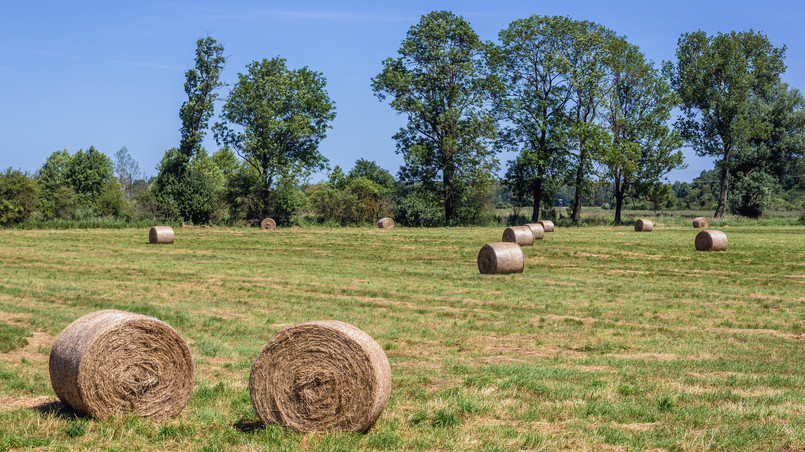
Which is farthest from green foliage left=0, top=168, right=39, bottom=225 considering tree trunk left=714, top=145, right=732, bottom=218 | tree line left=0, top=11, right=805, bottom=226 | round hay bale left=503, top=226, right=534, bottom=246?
tree trunk left=714, top=145, right=732, bottom=218

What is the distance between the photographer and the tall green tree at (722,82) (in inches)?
3088

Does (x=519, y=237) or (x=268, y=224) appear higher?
(x=268, y=224)

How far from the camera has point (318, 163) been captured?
77875mm

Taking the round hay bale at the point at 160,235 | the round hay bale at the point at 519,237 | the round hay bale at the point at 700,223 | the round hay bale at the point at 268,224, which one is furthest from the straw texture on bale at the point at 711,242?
the round hay bale at the point at 268,224

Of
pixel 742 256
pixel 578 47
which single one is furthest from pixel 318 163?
pixel 742 256

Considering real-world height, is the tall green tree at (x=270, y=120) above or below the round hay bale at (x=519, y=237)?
above

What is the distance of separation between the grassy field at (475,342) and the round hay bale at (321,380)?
0.87 feet

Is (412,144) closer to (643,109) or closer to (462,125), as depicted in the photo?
(462,125)

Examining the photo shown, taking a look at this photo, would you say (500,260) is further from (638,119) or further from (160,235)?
(638,119)

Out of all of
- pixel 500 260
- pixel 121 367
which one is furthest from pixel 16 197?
pixel 121 367

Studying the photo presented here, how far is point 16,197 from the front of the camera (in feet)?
214

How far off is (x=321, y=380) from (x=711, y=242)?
33331mm

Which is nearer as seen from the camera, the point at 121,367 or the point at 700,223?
the point at 121,367

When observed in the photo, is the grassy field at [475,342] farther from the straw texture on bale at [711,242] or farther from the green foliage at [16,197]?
the green foliage at [16,197]
